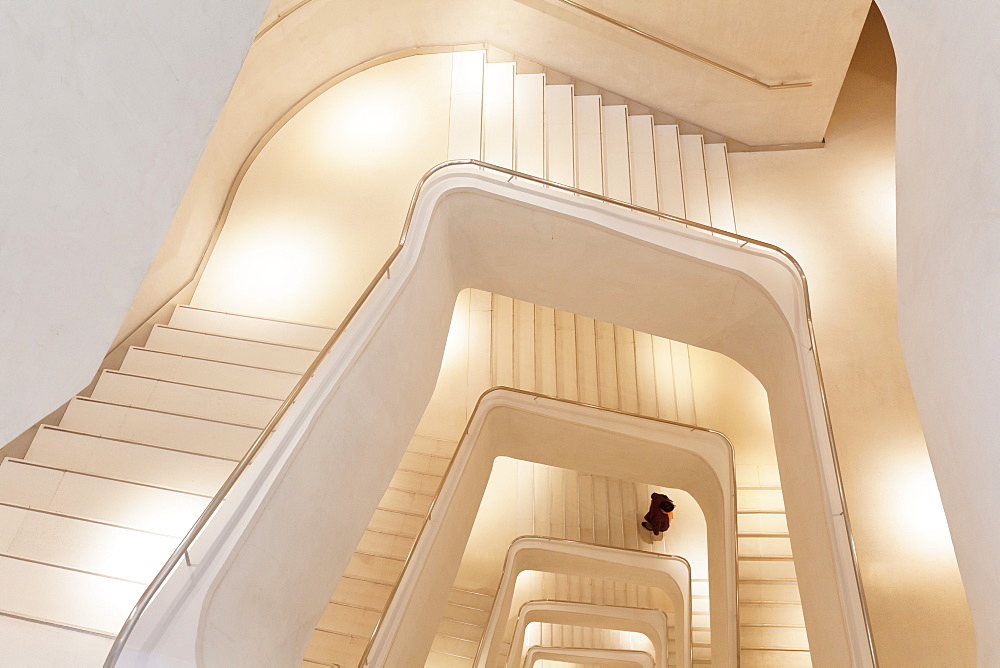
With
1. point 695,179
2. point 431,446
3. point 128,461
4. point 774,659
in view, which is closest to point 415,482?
point 431,446

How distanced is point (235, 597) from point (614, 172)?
4.97m

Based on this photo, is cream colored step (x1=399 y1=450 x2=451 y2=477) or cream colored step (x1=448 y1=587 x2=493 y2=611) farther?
cream colored step (x1=448 y1=587 x2=493 y2=611)

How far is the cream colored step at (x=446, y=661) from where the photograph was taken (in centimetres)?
774

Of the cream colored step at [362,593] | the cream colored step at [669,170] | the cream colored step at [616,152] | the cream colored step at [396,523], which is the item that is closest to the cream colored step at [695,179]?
the cream colored step at [669,170]

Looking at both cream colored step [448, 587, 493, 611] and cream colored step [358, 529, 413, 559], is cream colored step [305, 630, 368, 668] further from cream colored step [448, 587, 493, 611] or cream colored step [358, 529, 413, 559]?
cream colored step [448, 587, 493, 611]

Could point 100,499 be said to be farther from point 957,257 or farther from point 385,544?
point 957,257

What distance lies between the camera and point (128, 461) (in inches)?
176

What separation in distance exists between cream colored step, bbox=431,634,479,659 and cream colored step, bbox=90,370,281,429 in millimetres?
4398

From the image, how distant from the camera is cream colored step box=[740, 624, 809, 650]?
662 centimetres

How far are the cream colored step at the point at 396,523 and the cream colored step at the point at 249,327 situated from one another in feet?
5.95

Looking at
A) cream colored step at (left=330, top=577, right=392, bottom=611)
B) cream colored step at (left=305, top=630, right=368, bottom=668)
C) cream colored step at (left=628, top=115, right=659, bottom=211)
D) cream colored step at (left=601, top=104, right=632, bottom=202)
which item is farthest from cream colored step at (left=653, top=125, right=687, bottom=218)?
cream colored step at (left=305, top=630, right=368, bottom=668)

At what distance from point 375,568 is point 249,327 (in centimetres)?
252

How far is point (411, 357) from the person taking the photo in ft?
18.1

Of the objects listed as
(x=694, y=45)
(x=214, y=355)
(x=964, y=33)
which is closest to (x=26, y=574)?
(x=214, y=355)
